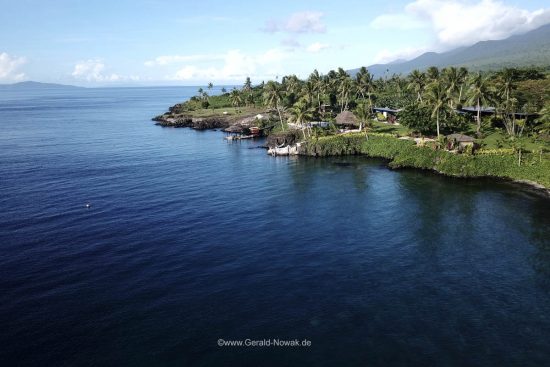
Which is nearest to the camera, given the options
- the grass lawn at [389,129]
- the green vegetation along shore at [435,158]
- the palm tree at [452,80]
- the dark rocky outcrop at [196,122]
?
the green vegetation along shore at [435,158]

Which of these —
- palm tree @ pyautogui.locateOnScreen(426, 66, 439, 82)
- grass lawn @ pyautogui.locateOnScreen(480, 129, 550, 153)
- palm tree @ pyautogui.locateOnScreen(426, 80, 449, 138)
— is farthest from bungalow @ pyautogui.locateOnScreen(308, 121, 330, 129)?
grass lawn @ pyautogui.locateOnScreen(480, 129, 550, 153)

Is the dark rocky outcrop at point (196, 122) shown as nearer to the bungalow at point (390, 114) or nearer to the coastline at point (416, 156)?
the coastline at point (416, 156)

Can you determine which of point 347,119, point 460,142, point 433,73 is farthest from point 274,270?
point 433,73

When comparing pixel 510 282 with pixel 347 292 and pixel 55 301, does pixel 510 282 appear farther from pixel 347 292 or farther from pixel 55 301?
pixel 55 301

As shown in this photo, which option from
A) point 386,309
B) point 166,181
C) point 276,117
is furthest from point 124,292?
point 276,117

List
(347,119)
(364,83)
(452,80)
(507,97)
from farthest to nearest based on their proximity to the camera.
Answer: (364,83) → (347,119) → (452,80) → (507,97)

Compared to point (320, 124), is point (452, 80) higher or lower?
higher

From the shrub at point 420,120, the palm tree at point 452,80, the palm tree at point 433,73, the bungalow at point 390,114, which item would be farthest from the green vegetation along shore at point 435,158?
the palm tree at point 433,73

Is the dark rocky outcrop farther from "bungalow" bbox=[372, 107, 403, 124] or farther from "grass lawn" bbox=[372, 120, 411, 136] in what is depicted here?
"grass lawn" bbox=[372, 120, 411, 136]

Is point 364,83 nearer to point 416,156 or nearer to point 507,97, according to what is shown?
point 507,97
